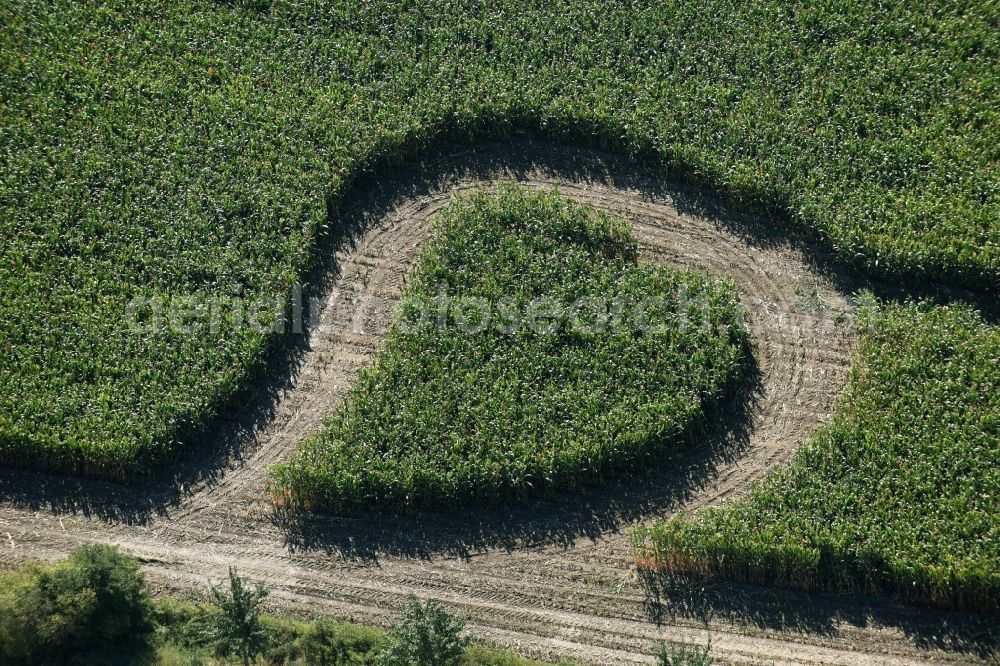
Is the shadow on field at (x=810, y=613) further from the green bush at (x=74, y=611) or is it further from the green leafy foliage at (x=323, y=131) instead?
the green bush at (x=74, y=611)

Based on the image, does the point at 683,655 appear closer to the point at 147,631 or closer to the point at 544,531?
the point at 544,531

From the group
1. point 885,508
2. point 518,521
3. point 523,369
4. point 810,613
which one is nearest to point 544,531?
point 518,521

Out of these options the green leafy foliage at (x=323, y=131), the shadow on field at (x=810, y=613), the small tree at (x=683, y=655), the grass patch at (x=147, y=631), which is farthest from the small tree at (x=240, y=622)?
the shadow on field at (x=810, y=613)

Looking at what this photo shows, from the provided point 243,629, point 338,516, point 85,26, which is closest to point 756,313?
point 338,516

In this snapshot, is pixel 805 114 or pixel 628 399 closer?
pixel 628 399

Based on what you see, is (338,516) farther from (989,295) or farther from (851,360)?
(989,295)

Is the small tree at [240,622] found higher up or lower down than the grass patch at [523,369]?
lower down
